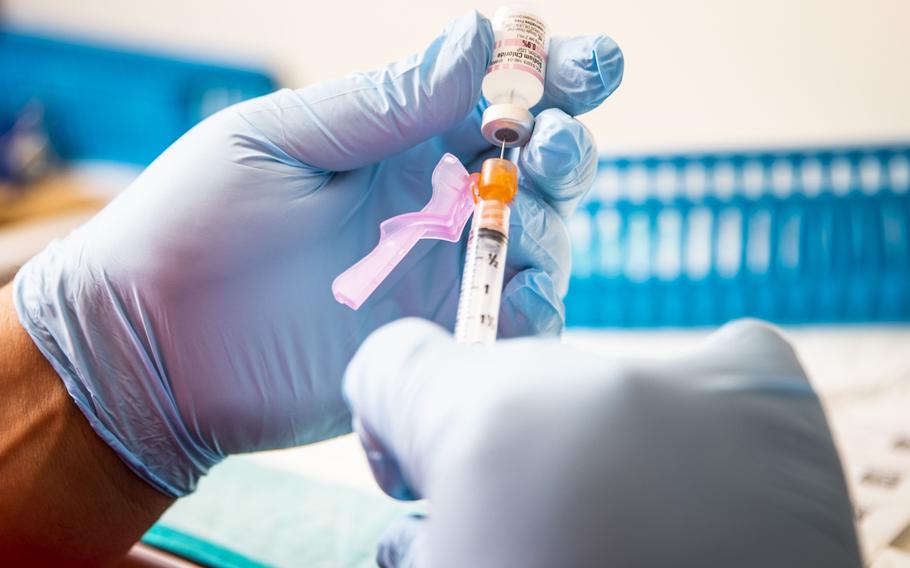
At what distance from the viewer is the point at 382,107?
0.95m

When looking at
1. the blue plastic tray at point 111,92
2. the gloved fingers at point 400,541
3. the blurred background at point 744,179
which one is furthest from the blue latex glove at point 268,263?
the blue plastic tray at point 111,92

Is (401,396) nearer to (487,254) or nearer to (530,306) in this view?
(487,254)

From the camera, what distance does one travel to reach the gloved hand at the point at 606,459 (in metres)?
0.54

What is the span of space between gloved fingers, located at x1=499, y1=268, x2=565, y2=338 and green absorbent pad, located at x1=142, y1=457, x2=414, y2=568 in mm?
338

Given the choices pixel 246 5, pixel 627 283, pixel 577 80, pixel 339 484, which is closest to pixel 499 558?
pixel 577 80

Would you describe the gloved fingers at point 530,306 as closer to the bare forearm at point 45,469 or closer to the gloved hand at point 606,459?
the gloved hand at point 606,459

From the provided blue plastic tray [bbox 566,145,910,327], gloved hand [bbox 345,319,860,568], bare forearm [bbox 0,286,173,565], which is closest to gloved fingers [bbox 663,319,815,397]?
gloved hand [bbox 345,319,860,568]

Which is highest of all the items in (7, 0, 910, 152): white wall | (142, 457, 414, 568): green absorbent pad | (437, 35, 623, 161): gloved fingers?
(7, 0, 910, 152): white wall

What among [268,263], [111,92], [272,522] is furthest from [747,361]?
[111,92]

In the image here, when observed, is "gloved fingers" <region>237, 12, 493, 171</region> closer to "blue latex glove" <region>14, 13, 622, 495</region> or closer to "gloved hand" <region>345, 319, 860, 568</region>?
"blue latex glove" <region>14, 13, 622, 495</region>

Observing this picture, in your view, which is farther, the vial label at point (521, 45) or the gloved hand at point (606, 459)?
the vial label at point (521, 45)

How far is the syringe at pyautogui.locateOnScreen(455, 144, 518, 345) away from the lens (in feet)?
2.77

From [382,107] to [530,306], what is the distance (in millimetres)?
313

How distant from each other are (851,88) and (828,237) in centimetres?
33
